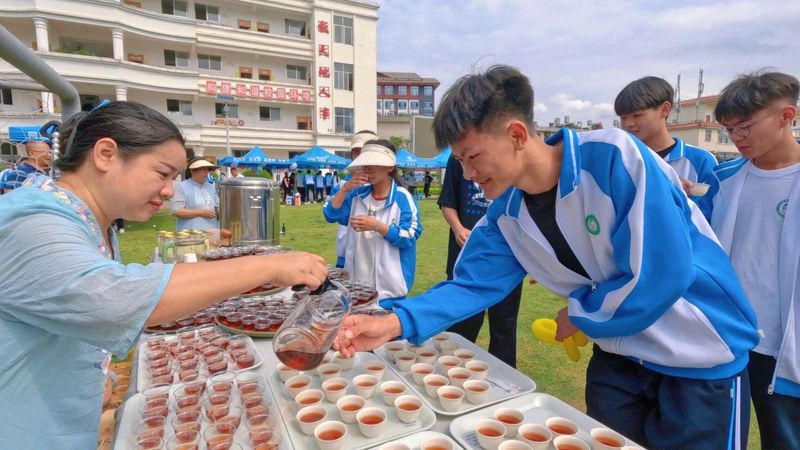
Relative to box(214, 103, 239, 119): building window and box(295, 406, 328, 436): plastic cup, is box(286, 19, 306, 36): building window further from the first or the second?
box(295, 406, 328, 436): plastic cup

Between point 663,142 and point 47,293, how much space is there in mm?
3671

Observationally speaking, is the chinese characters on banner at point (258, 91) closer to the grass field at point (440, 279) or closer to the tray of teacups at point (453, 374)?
the grass field at point (440, 279)

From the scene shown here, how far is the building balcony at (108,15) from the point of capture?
21.8 metres

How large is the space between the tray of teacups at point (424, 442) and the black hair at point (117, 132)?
1313mm

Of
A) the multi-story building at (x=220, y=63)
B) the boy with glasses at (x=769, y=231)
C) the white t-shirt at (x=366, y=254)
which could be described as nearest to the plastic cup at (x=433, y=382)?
the boy with glasses at (x=769, y=231)

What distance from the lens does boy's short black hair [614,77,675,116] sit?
298 centimetres

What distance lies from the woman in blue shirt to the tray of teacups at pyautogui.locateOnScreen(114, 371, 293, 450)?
16 cm

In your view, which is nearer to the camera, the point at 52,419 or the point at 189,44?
the point at 52,419

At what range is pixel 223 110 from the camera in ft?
95.4

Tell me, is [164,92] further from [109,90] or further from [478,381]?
[478,381]

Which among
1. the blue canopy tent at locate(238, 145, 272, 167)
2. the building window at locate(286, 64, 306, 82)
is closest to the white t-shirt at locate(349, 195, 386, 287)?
the blue canopy tent at locate(238, 145, 272, 167)

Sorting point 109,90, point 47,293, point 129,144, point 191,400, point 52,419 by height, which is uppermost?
point 109,90

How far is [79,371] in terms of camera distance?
132 cm

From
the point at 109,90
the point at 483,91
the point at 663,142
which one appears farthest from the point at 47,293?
the point at 109,90
